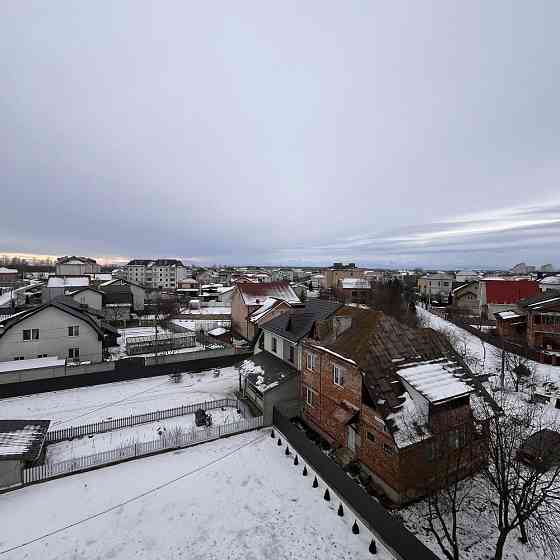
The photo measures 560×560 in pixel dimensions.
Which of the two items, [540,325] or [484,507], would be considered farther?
[540,325]

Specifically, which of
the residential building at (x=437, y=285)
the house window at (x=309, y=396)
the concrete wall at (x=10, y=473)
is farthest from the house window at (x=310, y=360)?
the residential building at (x=437, y=285)

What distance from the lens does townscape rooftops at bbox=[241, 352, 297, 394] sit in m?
21.0

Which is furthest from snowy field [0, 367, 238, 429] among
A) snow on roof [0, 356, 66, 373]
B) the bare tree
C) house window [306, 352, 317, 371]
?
the bare tree

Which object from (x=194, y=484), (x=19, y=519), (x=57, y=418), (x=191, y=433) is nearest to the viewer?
(x=19, y=519)

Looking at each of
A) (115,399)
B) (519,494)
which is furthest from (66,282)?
(519,494)

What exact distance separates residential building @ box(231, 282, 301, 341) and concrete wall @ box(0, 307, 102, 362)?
56.5 feet

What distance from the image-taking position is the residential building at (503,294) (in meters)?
50.7

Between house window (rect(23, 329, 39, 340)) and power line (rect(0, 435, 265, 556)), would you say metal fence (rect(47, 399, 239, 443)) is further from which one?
house window (rect(23, 329, 39, 340))

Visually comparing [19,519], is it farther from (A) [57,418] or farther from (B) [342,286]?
(B) [342,286]

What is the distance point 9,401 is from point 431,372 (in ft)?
93.2

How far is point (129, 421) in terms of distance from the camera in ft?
65.2

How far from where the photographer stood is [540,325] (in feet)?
114

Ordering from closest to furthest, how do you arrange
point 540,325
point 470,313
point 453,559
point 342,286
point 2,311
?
point 453,559
point 540,325
point 2,311
point 470,313
point 342,286

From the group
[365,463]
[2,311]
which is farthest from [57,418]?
[2,311]
